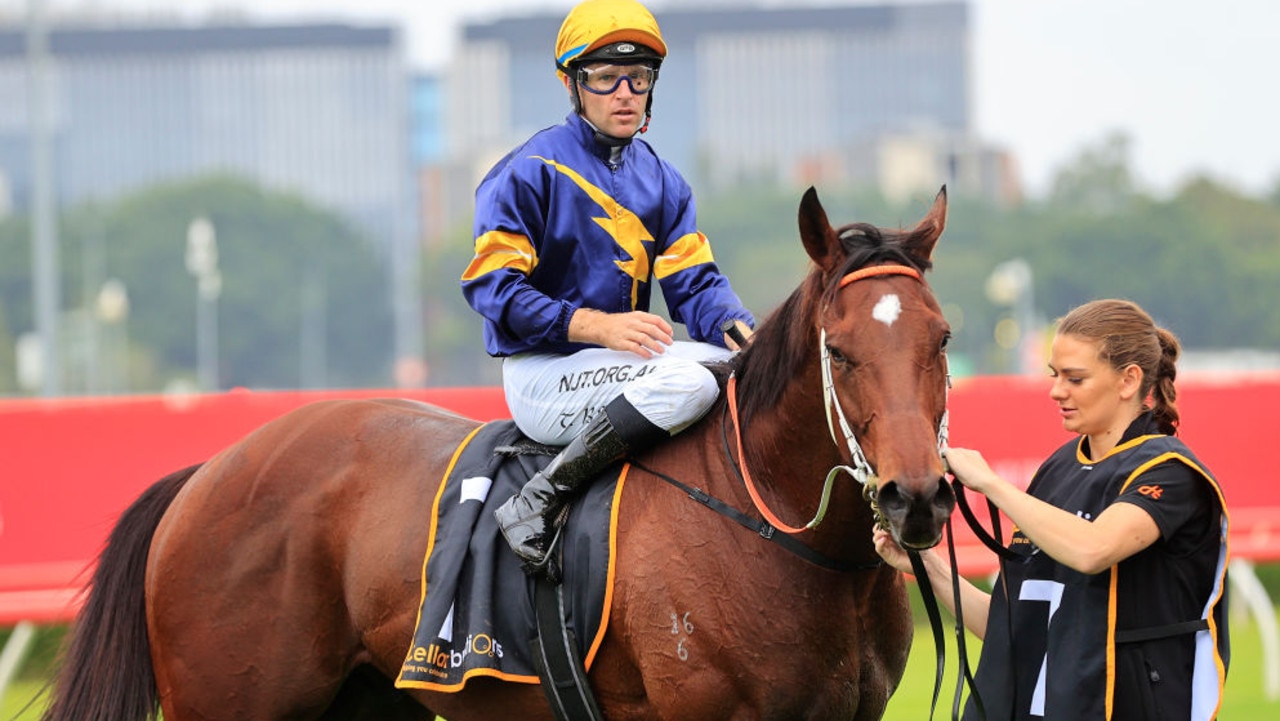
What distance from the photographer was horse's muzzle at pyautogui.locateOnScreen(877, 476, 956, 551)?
343 cm

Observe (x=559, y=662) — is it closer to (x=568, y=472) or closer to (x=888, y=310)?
(x=568, y=472)

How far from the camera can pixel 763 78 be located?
388 ft

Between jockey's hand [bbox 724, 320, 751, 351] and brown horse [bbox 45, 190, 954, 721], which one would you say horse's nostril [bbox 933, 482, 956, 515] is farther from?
jockey's hand [bbox 724, 320, 751, 351]

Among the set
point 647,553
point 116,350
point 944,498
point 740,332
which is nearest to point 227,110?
point 116,350

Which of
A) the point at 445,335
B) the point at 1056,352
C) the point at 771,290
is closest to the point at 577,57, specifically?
the point at 1056,352

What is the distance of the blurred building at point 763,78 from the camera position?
116 metres

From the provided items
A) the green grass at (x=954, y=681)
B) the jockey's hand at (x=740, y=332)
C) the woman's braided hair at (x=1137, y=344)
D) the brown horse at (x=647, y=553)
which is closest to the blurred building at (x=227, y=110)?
the green grass at (x=954, y=681)

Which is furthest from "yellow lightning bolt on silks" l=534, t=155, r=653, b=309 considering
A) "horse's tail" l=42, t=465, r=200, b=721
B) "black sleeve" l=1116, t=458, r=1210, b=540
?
"horse's tail" l=42, t=465, r=200, b=721

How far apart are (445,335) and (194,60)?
39.7 metres

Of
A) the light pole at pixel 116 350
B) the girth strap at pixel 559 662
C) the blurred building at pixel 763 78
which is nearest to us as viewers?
the girth strap at pixel 559 662

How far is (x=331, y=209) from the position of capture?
9312 cm

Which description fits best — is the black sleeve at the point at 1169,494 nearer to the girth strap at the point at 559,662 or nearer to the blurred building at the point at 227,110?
the girth strap at the point at 559,662

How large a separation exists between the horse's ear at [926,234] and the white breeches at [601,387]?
71 centimetres

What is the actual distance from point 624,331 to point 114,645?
6.45ft
